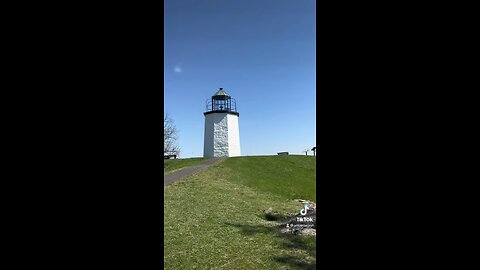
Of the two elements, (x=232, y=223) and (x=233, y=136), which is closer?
(x=232, y=223)

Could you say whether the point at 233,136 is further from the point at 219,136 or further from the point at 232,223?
the point at 232,223

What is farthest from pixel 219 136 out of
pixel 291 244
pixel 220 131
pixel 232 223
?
pixel 291 244

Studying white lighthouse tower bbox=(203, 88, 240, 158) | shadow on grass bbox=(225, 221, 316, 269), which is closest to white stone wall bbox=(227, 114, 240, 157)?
white lighthouse tower bbox=(203, 88, 240, 158)

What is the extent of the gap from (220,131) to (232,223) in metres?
26.9

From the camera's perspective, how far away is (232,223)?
9.52 metres

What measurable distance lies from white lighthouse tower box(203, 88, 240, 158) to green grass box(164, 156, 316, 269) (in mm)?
15276

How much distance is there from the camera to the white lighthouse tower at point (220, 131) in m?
36.0

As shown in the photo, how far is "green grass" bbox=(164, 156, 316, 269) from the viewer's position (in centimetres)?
629

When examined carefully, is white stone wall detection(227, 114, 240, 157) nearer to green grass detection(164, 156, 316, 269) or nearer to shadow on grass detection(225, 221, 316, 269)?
green grass detection(164, 156, 316, 269)
